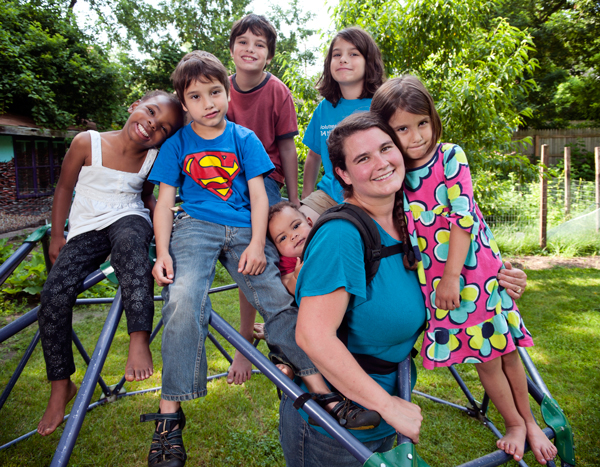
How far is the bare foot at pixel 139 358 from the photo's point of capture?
1.74 m

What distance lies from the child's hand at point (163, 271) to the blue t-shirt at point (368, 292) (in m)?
0.64

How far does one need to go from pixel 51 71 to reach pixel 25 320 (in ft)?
30.1

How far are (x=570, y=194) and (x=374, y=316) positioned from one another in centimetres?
905

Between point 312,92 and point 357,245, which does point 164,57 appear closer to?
point 312,92

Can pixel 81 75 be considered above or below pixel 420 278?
above

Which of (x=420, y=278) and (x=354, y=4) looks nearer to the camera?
(x=420, y=278)

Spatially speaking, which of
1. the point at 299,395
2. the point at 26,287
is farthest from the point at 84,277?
the point at 26,287

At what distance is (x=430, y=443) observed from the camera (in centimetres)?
290

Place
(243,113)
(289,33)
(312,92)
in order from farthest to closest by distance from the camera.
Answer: (289,33)
(312,92)
(243,113)

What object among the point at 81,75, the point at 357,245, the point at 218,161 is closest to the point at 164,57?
the point at 81,75

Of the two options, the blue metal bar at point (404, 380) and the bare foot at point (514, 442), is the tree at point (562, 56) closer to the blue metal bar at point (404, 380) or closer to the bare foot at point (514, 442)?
the bare foot at point (514, 442)

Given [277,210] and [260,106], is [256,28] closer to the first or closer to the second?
[260,106]

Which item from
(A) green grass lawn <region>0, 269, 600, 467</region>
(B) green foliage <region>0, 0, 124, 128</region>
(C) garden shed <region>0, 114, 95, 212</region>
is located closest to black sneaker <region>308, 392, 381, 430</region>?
(A) green grass lawn <region>0, 269, 600, 467</region>

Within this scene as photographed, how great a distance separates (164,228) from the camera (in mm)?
1874
